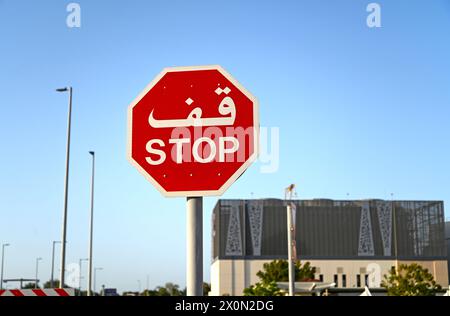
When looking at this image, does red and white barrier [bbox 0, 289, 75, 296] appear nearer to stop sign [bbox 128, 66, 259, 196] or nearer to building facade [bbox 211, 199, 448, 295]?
stop sign [bbox 128, 66, 259, 196]

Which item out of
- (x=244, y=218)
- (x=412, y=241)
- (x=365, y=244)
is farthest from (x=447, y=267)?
(x=244, y=218)

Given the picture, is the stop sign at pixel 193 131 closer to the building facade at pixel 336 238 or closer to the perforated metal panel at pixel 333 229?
the perforated metal panel at pixel 333 229

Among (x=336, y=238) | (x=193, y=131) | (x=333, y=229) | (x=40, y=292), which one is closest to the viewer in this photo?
(x=193, y=131)

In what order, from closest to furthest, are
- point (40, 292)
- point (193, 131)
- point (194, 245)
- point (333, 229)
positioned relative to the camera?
1. point (193, 131)
2. point (194, 245)
3. point (40, 292)
4. point (333, 229)

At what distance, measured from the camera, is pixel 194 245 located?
2.95m

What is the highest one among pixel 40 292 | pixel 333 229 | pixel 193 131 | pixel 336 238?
pixel 333 229

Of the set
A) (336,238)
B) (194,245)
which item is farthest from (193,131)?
(336,238)

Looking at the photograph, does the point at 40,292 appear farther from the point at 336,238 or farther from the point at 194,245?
the point at 336,238

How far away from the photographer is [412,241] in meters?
112

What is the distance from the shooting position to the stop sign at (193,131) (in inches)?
108

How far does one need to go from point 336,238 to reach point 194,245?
366ft

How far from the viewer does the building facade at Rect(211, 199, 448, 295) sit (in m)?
109

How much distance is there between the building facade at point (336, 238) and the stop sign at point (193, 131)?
10599cm

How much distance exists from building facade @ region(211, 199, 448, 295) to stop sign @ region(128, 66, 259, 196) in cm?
10599
